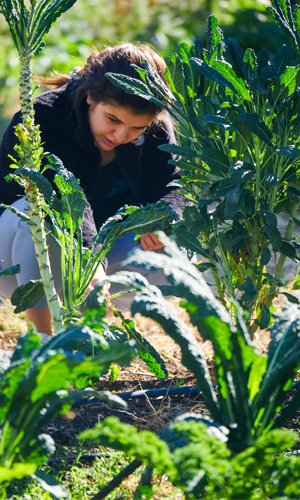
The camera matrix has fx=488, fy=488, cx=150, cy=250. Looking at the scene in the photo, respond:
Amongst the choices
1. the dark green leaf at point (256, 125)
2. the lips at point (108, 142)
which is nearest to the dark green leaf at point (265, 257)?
the dark green leaf at point (256, 125)

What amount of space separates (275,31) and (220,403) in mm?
6769

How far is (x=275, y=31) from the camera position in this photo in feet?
22.2

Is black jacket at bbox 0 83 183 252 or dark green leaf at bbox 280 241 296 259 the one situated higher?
black jacket at bbox 0 83 183 252

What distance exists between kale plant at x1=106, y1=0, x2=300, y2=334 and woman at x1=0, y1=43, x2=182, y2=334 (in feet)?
1.32

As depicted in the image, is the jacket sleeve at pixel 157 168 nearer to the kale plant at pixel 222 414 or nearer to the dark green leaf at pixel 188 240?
the dark green leaf at pixel 188 240

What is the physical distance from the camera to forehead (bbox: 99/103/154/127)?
2.16m

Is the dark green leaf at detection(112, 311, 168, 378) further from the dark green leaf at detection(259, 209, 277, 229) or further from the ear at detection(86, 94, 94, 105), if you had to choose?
the ear at detection(86, 94, 94, 105)

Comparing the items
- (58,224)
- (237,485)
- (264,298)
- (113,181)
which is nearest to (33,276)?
(58,224)

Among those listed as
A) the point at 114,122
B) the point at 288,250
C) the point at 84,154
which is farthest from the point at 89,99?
the point at 288,250

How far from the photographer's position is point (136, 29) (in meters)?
7.11

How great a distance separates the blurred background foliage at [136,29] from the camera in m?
6.32

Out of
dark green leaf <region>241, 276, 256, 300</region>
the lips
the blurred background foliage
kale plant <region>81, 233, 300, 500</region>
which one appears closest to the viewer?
kale plant <region>81, 233, 300, 500</region>

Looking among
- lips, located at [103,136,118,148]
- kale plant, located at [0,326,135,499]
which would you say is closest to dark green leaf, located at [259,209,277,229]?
kale plant, located at [0,326,135,499]

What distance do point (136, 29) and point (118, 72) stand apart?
5.53 metres
